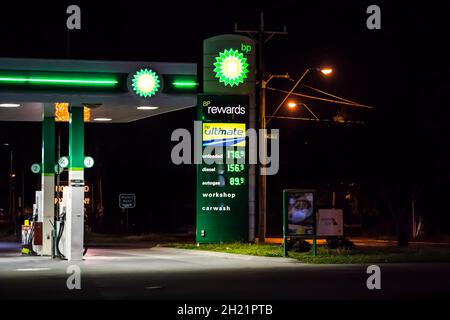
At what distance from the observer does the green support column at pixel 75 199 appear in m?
29.0

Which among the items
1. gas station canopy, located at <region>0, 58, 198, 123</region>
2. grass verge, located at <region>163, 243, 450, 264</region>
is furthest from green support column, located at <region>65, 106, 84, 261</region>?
grass verge, located at <region>163, 243, 450, 264</region>

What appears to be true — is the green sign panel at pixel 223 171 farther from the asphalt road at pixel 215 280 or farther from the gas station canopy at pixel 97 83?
the asphalt road at pixel 215 280

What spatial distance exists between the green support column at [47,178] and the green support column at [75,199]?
4.17 metres

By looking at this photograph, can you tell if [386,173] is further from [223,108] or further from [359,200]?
[359,200]

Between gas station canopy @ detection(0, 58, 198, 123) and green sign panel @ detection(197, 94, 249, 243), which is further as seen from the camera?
green sign panel @ detection(197, 94, 249, 243)

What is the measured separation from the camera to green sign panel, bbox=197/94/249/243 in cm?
3597

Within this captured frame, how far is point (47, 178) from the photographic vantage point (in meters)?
34.2

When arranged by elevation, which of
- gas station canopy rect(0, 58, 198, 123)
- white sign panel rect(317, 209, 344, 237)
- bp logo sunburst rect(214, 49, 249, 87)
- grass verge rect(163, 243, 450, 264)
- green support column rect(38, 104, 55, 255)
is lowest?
grass verge rect(163, 243, 450, 264)

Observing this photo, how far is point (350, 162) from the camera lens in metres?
46.6

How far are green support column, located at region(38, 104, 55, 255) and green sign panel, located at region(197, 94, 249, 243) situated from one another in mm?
5712

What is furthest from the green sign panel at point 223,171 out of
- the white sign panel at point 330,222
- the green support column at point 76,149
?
the green support column at point 76,149

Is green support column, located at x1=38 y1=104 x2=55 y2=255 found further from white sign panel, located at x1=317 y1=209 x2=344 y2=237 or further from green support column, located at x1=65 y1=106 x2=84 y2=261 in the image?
white sign panel, located at x1=317 y1=209 x2=344 y2=237

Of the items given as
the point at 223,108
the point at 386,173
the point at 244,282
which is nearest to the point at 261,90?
the point at 223,108

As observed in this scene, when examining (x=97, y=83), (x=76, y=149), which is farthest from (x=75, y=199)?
(x=97, y=83)
